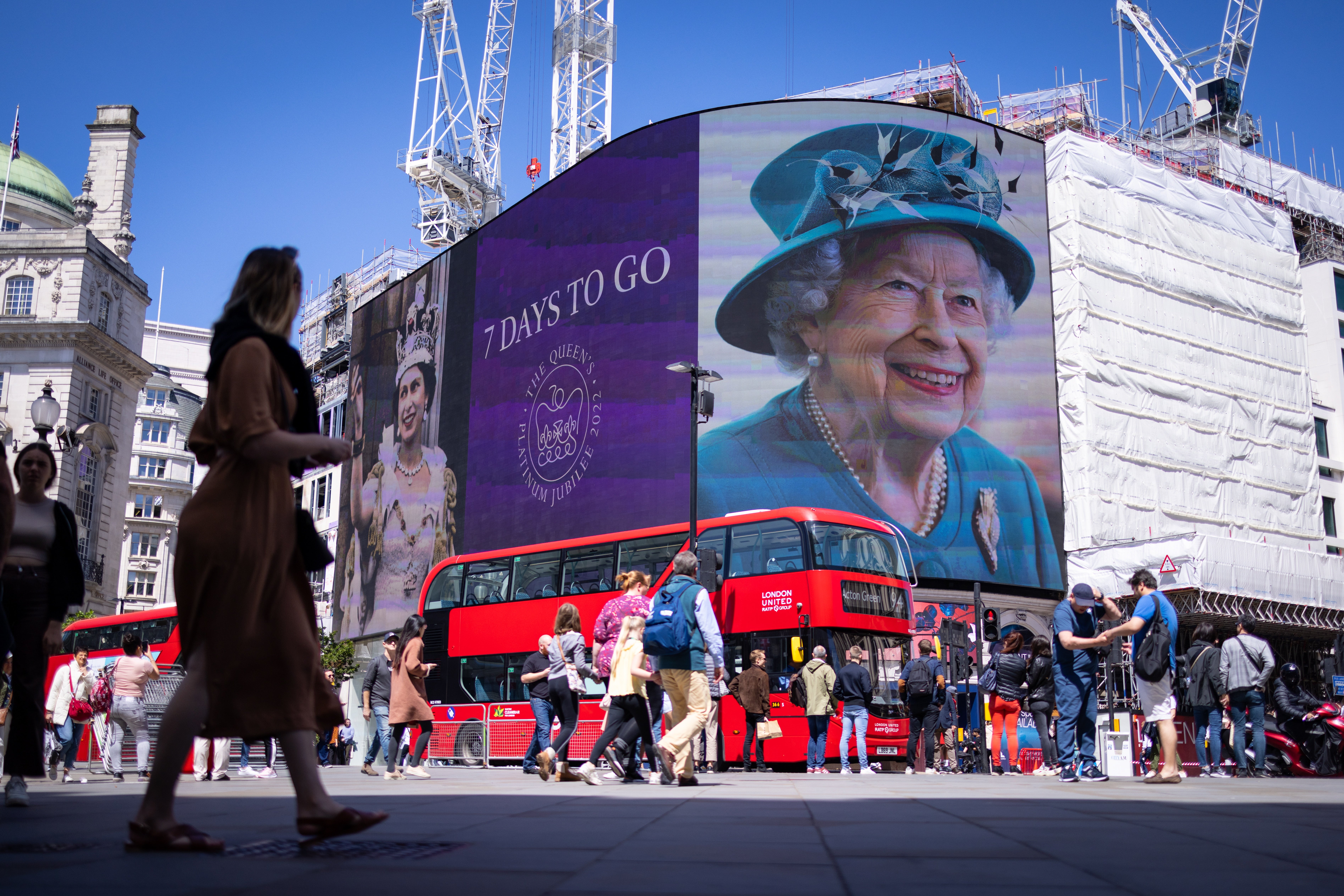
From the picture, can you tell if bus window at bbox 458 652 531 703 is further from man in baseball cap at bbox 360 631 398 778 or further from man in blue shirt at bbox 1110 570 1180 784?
man in blue shirt at bbox 1110 570 1180 784

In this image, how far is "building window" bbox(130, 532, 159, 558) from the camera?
76.7 m

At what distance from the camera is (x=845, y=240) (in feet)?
110

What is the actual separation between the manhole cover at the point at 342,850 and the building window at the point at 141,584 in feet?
253

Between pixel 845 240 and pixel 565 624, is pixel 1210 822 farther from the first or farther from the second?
pixel 845 240

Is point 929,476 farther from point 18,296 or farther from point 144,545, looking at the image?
point 144,545

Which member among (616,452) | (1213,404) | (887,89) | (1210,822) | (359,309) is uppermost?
(887,89)

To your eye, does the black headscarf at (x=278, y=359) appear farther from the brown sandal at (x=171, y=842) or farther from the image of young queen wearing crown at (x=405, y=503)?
the image of young queen wearing crown at (x=405, y=503)

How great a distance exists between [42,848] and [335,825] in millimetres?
906

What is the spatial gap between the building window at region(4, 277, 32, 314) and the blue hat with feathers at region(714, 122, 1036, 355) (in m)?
31.7

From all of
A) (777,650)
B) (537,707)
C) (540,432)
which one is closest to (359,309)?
(540,432)

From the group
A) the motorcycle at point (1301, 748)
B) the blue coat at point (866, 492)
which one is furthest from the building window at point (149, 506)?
the motorcycle at point (1301, 748)

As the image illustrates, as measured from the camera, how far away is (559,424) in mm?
37031

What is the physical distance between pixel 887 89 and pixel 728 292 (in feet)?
42.2

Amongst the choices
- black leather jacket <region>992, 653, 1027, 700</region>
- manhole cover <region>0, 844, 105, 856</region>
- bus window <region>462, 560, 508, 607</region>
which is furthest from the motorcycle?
bus window <region>462, 560, 508, 607</region>
